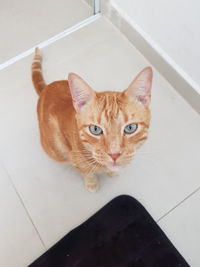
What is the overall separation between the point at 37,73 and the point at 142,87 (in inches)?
27.3

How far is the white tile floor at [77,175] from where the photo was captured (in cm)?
130

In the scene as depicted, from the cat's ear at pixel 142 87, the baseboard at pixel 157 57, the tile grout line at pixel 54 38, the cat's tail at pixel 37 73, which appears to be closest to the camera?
the cat's ear at pixel 142 87

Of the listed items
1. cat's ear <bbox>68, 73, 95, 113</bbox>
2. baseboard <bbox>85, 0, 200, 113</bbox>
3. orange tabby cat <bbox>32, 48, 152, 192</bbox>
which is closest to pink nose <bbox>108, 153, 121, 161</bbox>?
orange tabby cat <bbox>32, 48, 152, 192</bbox>

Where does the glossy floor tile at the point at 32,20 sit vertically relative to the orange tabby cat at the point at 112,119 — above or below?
above

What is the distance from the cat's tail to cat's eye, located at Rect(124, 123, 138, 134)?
55 cm

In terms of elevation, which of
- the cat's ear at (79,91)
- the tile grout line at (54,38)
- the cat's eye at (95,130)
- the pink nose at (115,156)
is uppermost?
the tile grout line at (54,38)

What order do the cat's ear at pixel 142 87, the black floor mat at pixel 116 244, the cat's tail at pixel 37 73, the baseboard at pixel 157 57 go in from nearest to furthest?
the cat's ear at pixel 142 87 → the black floor mat at pixel 116 244 → the cat's tail at pixel 37 73 → the baseboard at pixel 157 57

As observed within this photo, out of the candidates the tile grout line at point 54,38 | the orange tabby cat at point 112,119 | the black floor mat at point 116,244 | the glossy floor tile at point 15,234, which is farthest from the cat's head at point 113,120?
the tile grout line at point 54,38

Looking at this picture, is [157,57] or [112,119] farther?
[157,57]

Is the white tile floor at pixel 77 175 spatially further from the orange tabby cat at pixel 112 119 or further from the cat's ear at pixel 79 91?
the cat's ear at pixel 79 91

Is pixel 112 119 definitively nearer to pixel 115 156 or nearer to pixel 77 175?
pixel 115 156

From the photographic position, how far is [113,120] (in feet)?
3.05

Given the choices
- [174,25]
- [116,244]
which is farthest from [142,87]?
[116,244]

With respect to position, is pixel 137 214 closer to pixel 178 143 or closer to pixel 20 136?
pixel 178 143
